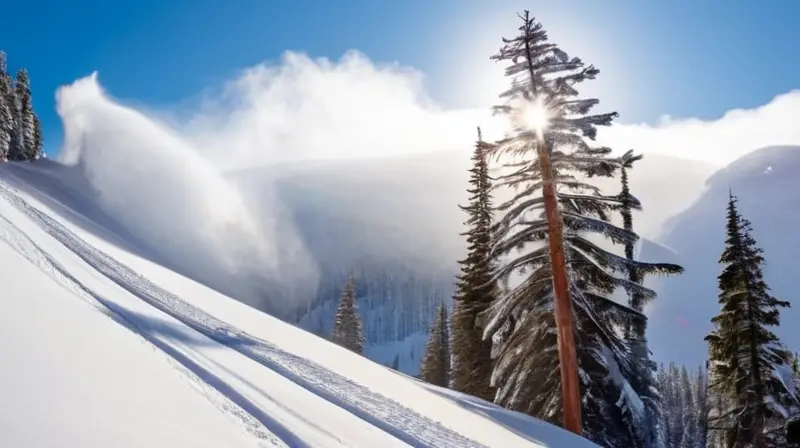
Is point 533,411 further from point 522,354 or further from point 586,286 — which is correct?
point 586,286

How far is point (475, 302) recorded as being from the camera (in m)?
27.0

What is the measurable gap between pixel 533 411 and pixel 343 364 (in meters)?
9.50

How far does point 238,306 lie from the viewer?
13.4m

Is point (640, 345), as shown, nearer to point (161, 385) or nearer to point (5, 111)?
point (161, 385)

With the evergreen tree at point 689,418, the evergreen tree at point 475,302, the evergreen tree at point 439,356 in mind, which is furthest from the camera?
the evergreen tree at point 689,418

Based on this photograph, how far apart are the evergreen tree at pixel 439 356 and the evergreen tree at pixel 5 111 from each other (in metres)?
43.2

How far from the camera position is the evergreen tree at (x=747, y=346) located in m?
18.5

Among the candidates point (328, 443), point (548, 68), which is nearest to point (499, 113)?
point (548, 68)

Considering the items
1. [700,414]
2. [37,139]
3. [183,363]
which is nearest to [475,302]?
[183,363]

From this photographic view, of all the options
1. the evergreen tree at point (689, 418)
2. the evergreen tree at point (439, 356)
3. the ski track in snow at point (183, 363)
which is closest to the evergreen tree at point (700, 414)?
the evergreen tree at point (689, 418)

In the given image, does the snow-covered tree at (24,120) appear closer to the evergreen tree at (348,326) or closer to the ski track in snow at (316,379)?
the evergreen tree at (348,326)

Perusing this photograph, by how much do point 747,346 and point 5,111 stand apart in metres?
67.3

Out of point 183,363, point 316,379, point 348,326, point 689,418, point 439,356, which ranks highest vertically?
point 183,363

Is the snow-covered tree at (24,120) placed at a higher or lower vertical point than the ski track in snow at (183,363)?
higher
